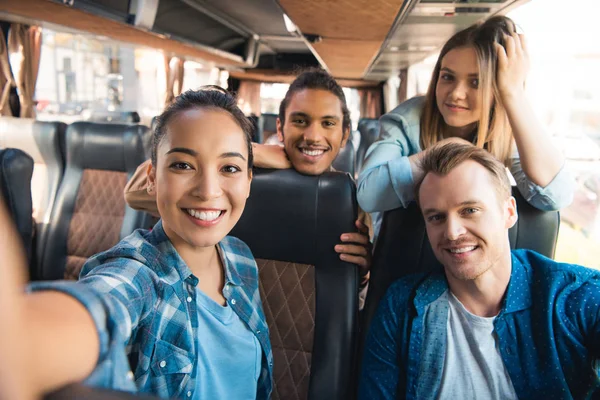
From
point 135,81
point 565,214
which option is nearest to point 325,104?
point 565,214

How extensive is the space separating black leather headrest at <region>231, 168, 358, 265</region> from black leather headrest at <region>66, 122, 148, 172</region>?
1.78 metres

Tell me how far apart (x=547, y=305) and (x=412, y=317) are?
39 cm

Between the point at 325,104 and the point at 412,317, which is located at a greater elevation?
the point at 325,104

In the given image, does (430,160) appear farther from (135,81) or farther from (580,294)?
(135,81)

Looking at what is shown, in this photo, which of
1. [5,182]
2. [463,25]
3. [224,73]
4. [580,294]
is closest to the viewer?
[580,294]

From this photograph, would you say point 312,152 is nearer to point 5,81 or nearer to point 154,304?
point 154,304

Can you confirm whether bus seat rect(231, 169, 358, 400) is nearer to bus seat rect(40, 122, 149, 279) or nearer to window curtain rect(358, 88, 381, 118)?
bus seat rect(40, 122, 149, 279)

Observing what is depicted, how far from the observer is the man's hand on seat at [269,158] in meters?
1.69

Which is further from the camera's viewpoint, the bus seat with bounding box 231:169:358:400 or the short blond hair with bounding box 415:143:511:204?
the bus seat with bounding box 231:169:358:400

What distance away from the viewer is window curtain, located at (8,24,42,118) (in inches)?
184

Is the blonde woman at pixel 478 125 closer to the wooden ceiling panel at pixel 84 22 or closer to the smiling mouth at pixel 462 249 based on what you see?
the smiling mouth at pixel 462 249

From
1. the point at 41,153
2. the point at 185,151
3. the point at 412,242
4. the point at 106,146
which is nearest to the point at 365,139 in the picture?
the point at 106,146

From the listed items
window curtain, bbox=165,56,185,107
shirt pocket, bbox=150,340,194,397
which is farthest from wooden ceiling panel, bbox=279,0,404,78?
window curtain, bbox=165,56,185,107

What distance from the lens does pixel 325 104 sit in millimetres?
2062
